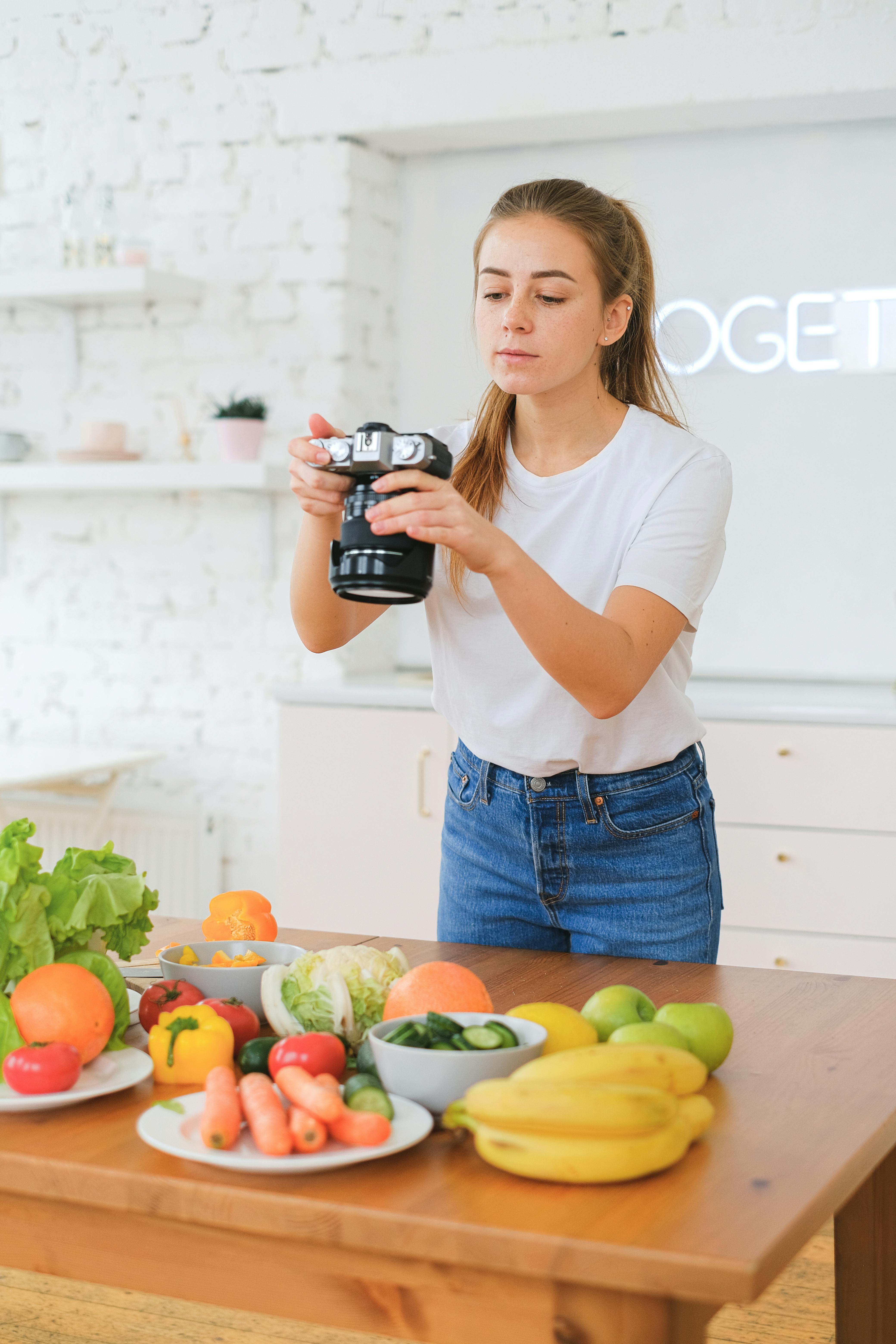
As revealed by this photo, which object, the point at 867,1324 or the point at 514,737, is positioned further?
the point at 514,737

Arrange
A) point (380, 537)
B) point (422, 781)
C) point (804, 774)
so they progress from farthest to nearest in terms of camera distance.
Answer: point (422, 781), point (804, 774), point (380, 537)

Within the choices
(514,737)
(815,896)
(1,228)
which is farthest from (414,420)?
(514,737)

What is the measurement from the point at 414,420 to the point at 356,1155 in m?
3.31

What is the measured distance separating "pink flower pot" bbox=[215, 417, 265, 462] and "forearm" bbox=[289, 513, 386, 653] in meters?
2.08

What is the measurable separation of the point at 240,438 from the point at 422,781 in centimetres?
107

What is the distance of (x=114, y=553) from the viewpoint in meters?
4.10

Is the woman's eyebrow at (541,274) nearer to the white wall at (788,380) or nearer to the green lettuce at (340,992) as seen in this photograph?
the green lettuce at (340,992)

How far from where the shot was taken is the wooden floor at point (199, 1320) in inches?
79.8

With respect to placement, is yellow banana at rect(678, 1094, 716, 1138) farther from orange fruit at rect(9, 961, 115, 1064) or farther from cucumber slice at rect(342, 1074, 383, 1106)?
orange fruit at rect(9, 961, 115, 1064)

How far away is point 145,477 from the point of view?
3781mm

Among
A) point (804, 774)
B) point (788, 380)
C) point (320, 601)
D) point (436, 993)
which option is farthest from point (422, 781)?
point (436, 993)

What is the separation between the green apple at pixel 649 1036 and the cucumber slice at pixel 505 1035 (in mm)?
71

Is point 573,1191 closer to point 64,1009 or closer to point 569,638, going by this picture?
point 64,1009

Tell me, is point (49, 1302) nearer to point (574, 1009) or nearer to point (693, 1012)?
point (574, 1009)
